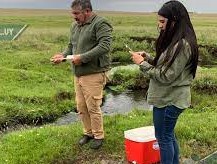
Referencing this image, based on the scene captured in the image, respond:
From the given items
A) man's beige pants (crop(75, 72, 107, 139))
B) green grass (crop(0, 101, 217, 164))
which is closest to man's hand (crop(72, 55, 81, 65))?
man's beige pants (crop(75, 72, 107, 139))

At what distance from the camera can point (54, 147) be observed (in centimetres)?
888

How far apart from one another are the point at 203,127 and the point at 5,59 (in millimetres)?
14632

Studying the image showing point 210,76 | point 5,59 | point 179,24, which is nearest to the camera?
point 179,24

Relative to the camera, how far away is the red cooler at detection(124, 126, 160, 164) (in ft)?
25.8

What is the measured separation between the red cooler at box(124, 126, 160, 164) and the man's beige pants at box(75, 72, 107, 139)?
2.51ft

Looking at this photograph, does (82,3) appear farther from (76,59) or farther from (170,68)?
(170,68)

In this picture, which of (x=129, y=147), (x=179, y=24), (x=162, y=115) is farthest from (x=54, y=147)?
(x=179, y=24)

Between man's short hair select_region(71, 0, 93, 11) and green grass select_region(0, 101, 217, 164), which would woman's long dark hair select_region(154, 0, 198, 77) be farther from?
green grass select_region(0, 101, 217, 164)

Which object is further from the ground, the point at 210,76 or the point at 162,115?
the point at 162,115

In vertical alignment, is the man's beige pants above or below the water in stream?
above

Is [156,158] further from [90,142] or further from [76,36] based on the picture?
[76,36]

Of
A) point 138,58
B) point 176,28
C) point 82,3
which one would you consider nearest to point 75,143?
point 82,3

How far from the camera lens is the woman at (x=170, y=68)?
20.4 feet

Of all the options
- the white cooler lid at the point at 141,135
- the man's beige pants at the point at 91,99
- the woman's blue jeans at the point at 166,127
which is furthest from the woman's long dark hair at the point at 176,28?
the man's beige pants at the point at 91,99
